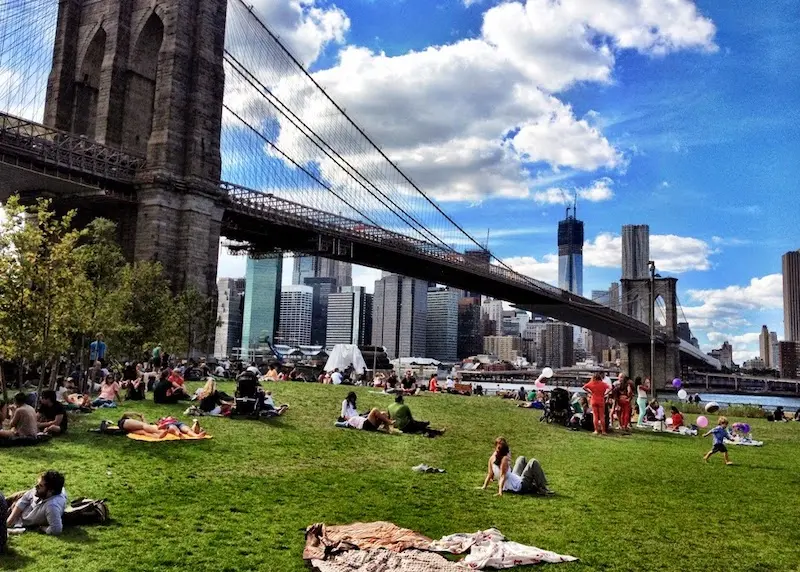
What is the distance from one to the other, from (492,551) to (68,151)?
3333cm

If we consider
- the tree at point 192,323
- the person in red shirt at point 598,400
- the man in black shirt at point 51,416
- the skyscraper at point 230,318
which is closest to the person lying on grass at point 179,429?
the man in black shirt at point 51,416

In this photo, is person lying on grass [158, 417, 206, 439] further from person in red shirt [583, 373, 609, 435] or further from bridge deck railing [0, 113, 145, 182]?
bridge deck railing [0, 113, 145, 182]

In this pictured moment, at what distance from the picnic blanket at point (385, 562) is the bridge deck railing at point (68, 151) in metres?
31.6

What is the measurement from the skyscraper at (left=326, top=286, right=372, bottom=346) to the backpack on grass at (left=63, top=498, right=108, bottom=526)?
528 ft

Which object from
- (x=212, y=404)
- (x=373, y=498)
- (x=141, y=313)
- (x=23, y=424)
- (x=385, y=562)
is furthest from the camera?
(x=141, y=313)

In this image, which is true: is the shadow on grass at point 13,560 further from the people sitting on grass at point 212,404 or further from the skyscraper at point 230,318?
the skyscraper at point 230,318

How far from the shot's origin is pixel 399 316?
549ft

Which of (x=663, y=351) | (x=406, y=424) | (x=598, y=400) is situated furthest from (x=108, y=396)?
(x=663, y=351)

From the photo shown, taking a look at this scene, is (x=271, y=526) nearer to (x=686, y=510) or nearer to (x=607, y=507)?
(x=607, y=507)

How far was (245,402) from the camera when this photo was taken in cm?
1496

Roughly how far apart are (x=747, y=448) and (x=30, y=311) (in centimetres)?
1627

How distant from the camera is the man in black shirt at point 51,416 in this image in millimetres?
11164

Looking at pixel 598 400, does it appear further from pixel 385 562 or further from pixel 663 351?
pixel 663 351

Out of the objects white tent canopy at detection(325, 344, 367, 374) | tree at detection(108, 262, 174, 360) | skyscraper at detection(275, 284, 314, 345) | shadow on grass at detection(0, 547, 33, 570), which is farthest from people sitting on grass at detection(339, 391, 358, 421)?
skyscraper at detection(275, 284, 314, 345)
